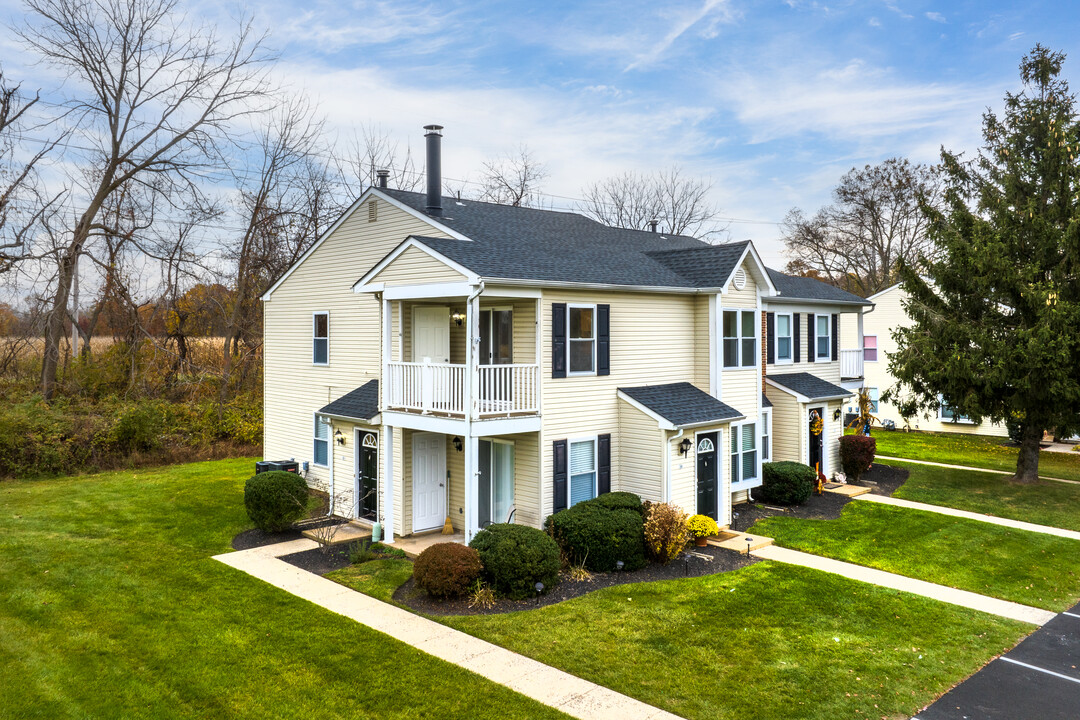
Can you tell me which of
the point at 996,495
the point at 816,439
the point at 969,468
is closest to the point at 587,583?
the point at 816,439

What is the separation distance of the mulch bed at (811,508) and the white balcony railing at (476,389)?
6515 mm

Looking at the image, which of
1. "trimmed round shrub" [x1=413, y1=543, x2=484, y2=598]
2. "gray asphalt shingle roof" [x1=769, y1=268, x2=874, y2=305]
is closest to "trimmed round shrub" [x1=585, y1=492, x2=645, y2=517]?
"trimmed round shrub" [x1=413, y1=543, x2=484, y2=598]

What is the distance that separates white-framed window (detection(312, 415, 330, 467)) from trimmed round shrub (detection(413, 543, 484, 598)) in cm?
824

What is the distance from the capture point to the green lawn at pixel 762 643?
8352mm

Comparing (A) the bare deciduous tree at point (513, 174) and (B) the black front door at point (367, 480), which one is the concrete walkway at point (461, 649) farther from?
(A) the bare deciduous tree at point (513, 174)

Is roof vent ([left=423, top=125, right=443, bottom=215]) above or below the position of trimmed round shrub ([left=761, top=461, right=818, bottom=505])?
above

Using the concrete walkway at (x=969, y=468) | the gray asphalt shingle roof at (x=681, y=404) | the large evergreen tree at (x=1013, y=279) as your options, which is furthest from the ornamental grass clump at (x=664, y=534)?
the concrete walkway at (x=969, y=468)

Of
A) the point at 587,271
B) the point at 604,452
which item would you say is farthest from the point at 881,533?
the point at 587,271

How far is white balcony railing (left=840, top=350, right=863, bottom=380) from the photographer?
1000 inches

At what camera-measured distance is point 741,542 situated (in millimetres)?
15102

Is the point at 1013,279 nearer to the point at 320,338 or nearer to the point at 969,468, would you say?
the point at 969,468

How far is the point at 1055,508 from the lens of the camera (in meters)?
18.3

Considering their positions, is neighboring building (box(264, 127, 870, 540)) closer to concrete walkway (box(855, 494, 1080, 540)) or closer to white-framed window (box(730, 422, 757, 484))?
white-framed window (box(730, 422, 757, 484))

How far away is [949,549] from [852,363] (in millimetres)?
11983
